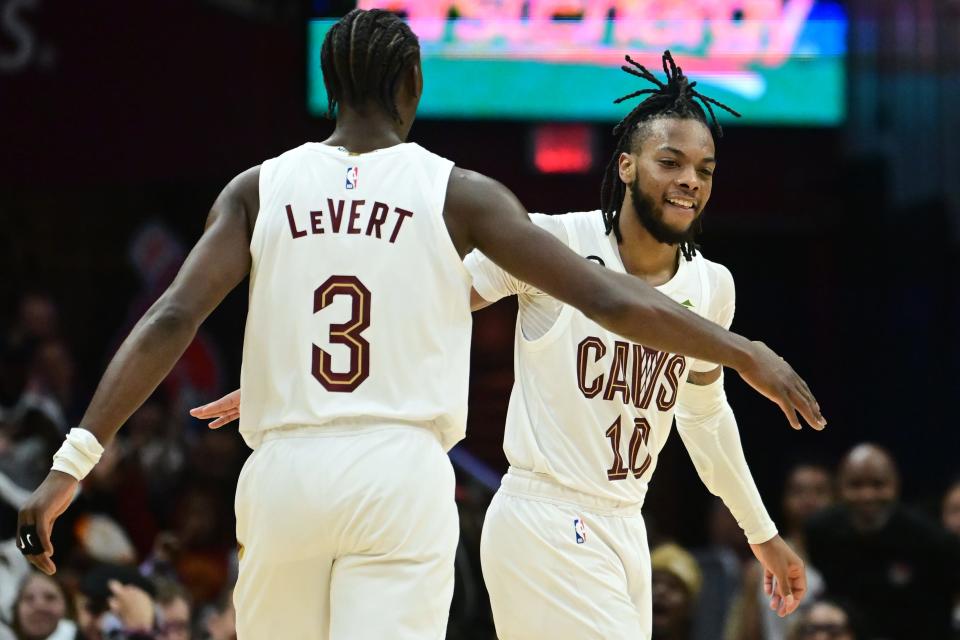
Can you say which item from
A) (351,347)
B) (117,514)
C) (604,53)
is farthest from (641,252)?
(604,53)

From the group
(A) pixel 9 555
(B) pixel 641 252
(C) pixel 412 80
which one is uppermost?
(C) pixel 412 80

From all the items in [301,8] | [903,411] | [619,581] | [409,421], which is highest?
[301,8]

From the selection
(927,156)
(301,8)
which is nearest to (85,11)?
(301,8)

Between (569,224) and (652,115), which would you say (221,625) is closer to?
(569,224)

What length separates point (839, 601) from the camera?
8695mm

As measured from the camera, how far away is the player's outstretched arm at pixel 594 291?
4.38 m

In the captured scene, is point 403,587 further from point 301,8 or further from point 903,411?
point 903,411

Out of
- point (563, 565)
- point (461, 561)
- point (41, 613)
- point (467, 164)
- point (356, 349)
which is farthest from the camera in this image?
point (467, 164)

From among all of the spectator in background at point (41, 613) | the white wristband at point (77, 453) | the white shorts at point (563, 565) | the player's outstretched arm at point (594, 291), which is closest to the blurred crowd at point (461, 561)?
the spectator in background at point (41, 613)

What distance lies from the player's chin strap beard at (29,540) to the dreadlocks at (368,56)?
133cm

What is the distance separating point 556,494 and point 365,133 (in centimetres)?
142

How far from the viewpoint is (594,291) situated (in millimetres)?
4402

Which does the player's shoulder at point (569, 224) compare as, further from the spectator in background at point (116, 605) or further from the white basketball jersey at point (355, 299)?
the spectator in background at point (116, 605)

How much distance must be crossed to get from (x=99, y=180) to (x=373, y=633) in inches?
383
